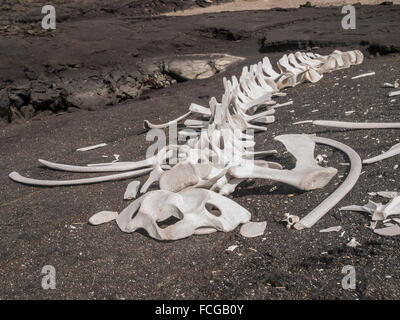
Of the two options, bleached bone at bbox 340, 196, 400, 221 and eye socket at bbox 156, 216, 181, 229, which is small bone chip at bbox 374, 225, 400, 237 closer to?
bleached bone at bbox 340, 196, 400, 221

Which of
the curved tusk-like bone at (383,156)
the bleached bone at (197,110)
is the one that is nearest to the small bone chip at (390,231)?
the curved tusk-like bone at (383,156)

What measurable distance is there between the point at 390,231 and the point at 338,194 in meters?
0.52

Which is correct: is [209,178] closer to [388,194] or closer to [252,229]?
[252,229]

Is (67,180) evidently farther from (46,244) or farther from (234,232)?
(234,232)

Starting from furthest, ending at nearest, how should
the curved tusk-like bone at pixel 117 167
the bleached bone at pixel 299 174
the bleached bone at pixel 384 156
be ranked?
1. the curved tusk-like bone at pixel 117 167
2. the bleached bone at pixel 384 156
3. the bleached bone at pixel 299 174

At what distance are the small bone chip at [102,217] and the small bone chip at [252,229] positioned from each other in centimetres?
100

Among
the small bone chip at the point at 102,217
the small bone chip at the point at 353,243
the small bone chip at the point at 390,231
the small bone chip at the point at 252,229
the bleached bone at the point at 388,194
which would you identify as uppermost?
the bleached bone at the point at 388,194

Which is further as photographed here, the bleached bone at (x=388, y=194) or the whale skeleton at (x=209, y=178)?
the bleached bone at (x=388, y=194)

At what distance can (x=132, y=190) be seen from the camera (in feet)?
12.2

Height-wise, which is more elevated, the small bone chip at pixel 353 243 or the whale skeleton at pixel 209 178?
the whale skeleton at pixel 209 178

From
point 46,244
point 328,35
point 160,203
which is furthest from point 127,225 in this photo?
point 328,35

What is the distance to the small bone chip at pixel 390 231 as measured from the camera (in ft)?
8.61

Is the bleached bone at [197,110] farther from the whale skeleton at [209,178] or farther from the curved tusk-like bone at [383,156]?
the curved tusk-like bone at [383,156]

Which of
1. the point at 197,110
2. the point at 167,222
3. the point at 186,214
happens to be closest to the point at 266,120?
the point at 197,110
